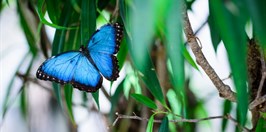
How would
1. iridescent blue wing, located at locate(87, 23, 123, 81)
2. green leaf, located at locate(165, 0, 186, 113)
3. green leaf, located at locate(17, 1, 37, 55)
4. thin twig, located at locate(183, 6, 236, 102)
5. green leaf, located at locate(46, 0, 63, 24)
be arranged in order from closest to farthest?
green leaf, located at locate(165, 0, 186, 113) < thin twig, located at locate(183, 6, 236, 102) < iridescent blue wing, located at locate(87, 23, 123, 81) < green leaf, located at locate(46, 0, 63, 24) < green leaf, located at locate(17, 1, 37, 55)

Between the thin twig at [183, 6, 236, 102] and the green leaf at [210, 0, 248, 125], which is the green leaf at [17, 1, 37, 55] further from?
the green leaf at [210, 0, 248, 125]

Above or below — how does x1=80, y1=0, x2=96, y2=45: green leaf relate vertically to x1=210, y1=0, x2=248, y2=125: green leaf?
above

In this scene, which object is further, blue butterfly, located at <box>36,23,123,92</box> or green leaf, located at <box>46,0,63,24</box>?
green leaf, located at <box>46,0,63,24</box>

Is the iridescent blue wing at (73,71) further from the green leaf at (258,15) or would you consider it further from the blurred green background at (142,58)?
the green leaf at (258,15)

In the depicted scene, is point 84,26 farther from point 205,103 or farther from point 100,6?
point 205,103

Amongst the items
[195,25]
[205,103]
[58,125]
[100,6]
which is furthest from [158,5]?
[58,125]

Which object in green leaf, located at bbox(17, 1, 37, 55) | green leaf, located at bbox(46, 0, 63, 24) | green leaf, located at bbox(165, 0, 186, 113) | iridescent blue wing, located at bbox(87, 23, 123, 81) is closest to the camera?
green leaf, located at bbox(165, 0, 186, 113)

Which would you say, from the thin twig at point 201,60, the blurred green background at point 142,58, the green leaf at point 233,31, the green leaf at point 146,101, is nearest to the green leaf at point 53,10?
the blurred green background at point 142,58

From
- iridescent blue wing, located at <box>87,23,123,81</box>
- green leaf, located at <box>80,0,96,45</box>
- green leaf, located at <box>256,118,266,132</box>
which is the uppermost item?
green leaf, located at <box>80,0,96,45</box>

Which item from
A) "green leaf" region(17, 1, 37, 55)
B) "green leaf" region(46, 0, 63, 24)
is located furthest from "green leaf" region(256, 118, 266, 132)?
"green leaf" region(17, 1, 37, 55)
